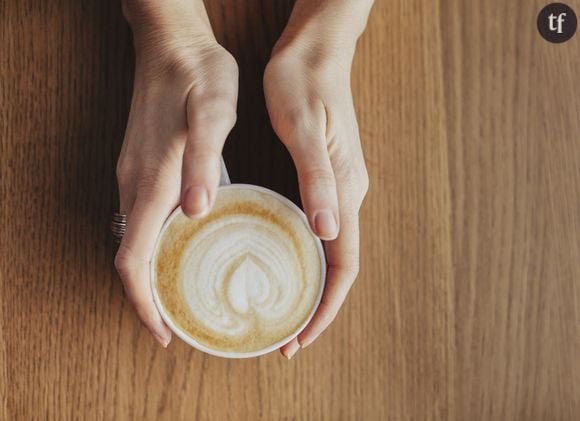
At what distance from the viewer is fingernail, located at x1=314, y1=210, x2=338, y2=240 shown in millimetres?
561

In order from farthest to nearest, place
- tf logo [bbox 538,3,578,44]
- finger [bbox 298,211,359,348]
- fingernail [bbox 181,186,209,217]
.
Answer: tf logo [bbox 538,3,578,44] < finger [bbox 298,211,359,348] < fingernail [bbox 181,186,209,217]

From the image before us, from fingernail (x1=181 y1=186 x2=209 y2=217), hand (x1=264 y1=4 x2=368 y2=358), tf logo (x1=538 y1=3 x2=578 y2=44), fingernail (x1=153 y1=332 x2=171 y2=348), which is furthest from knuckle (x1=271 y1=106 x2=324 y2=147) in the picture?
tf logo (x1=538 y1=3 x2=578 y2=44)

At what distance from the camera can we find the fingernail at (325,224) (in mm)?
561

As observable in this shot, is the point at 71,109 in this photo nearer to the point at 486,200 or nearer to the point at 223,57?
the point at 223,57

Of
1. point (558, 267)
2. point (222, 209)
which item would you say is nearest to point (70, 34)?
point (222, 209)

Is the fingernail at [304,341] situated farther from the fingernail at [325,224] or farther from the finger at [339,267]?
the fingernail at [325,224]

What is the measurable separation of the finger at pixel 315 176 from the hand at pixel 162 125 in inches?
2.7

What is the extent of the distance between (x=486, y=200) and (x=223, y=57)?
1.16 ft

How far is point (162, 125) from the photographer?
0.64 metres

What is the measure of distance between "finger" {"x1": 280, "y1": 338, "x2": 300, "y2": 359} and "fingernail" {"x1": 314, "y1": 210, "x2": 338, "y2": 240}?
A: 6.7 inches

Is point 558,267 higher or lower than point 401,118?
lower

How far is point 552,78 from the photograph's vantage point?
2.60 ft

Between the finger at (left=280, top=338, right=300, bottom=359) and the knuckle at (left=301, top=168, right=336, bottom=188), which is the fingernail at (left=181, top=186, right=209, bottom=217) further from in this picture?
the finger at (left=280, top=338, right=300, bottom=359)

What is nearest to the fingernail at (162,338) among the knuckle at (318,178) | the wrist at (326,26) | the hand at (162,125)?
the hand at (162,125)
